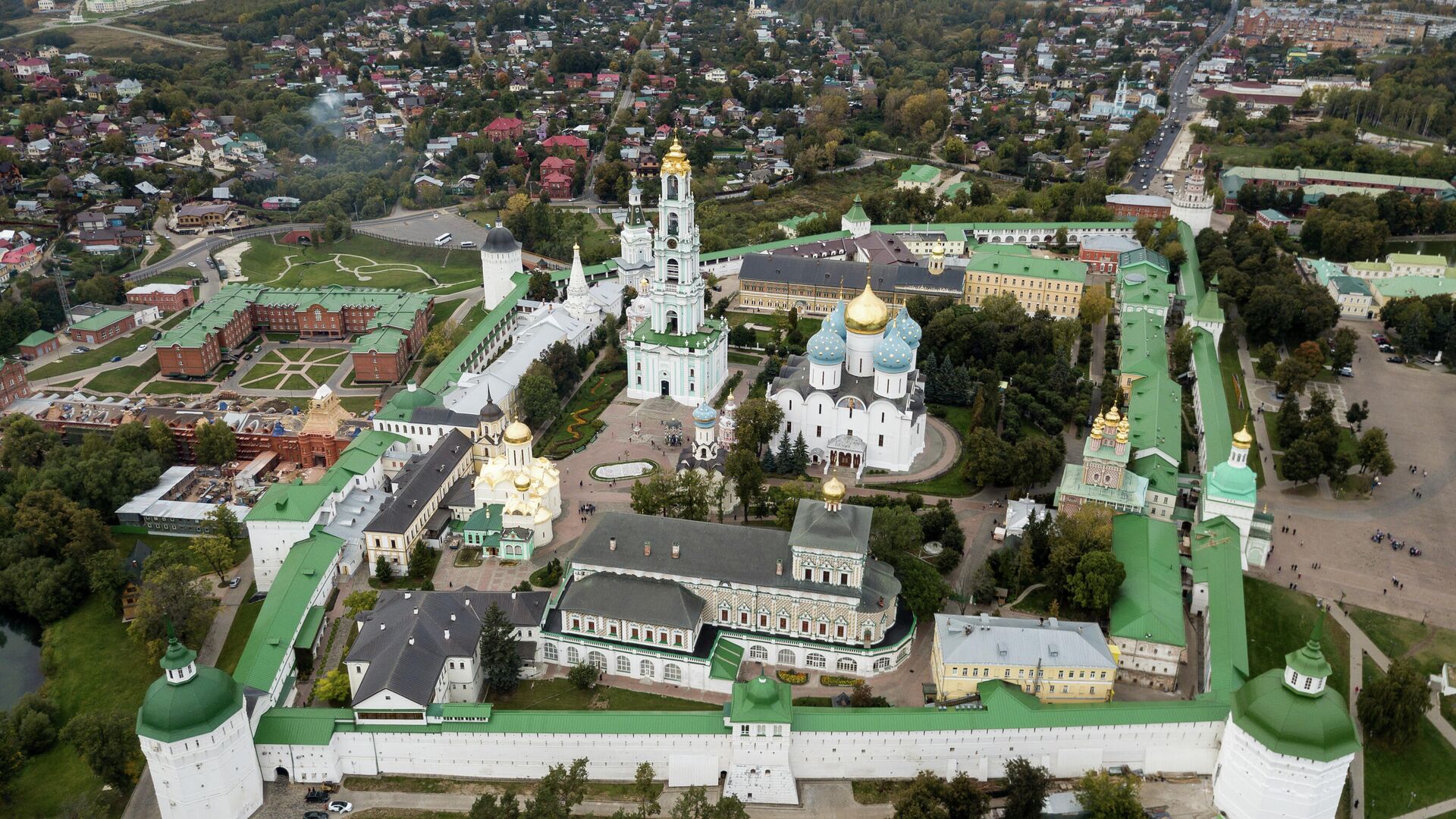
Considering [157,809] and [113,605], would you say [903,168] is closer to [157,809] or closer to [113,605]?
[113,605]

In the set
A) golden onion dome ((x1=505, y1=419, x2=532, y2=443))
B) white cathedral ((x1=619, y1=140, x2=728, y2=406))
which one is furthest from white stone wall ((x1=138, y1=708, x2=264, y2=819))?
→ white cathedral ((x1=619, y1=140, x2=728, y2=406))

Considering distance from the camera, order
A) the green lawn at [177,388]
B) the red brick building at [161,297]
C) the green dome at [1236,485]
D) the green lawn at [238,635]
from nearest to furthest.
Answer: the green lawn at [238,635]
the green dome at [1236,485]
the green lawn at [177,388]
the red brick building at [161,297]

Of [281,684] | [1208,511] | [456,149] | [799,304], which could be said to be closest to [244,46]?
[456,149]

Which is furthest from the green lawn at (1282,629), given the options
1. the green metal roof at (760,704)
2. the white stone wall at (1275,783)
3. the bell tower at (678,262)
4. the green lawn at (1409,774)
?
the bell tower at (678,262)

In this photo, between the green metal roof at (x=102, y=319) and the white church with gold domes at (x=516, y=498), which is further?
the green metal roof at (x=102, y=319)

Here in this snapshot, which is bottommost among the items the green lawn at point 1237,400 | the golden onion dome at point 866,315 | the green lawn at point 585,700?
the green lawn at point 585,700

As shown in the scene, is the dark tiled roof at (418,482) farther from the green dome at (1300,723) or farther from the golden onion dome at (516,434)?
the green dome at (1300,723)
